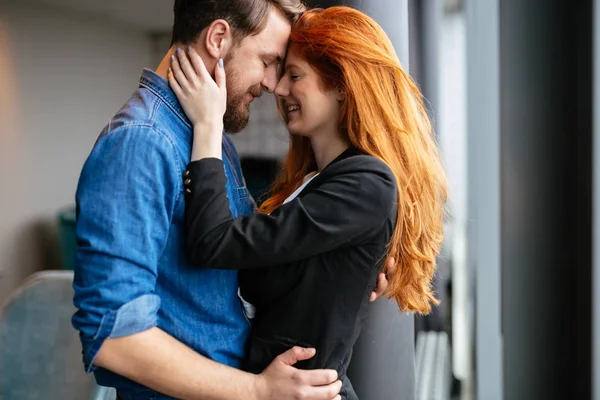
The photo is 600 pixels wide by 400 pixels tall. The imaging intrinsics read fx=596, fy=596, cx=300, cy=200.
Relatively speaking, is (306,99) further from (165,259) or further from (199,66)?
(165,259)

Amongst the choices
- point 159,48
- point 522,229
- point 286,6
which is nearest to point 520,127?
point 522,229

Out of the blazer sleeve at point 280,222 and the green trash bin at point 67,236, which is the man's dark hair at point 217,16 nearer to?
the blazer sleeve at point 280,222

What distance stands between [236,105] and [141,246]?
43cm

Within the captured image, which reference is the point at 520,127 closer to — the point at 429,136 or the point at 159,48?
the point at 429,136

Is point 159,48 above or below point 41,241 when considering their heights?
above

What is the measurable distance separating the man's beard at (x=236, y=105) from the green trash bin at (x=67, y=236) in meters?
3.51

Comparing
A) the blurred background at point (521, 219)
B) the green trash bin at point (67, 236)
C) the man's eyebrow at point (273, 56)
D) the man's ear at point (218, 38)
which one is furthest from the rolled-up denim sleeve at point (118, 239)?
the green trash bin at point (67, 236)

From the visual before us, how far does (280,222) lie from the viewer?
96cm

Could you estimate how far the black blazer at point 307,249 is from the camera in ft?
3.09

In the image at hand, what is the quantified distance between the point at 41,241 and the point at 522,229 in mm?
3944

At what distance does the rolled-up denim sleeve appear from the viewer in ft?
2.81

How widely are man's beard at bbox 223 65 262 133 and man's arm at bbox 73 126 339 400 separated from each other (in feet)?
0.88

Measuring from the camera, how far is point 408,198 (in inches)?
43.6

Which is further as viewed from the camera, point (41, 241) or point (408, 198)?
point (41, 241)
